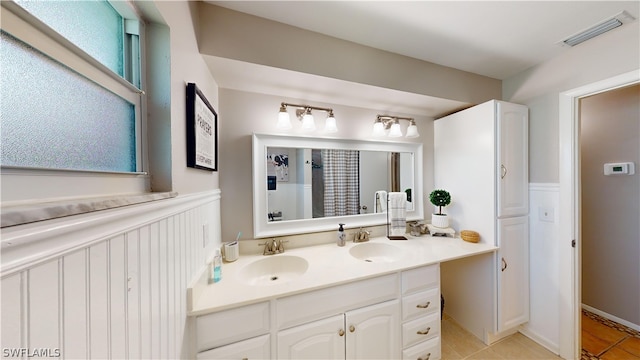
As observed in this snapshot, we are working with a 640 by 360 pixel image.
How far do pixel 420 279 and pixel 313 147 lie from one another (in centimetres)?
113

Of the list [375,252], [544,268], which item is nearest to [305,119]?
[375,252]

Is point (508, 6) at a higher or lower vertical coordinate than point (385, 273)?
higher

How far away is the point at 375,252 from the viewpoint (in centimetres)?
164

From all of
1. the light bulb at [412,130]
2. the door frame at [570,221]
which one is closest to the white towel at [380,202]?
the light bulb at [412,130]

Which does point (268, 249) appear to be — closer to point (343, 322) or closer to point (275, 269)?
point (275, 269)

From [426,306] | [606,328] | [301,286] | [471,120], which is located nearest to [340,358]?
[301,286]

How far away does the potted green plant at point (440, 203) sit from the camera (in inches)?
69.6

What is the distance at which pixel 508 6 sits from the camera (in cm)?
108

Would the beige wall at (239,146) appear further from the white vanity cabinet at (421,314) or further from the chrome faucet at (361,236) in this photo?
the white vanity cabinet at (421,314)

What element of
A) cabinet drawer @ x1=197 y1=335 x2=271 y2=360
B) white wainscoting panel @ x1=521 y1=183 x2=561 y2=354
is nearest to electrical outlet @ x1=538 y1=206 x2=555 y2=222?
white wainscoting panel @ x1=521 y1=183 x2=561 y2=354

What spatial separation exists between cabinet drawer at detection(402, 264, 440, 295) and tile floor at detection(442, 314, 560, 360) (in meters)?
0.66

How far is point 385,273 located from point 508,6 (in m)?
1.55

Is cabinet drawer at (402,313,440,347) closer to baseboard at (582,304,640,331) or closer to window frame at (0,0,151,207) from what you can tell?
window frame at (0,0,151,207)

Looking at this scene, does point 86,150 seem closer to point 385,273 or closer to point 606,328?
point 385,273
